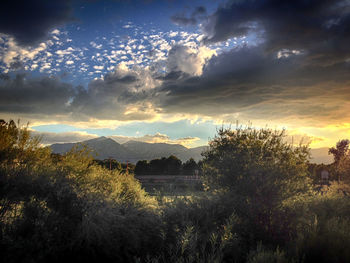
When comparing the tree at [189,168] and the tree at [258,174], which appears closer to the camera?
the tree at [258,174]

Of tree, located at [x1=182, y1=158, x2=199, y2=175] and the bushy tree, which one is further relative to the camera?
tree, located at [x1=182, y1=158, x2=199, y2=175]

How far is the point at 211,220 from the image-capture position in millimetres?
12336

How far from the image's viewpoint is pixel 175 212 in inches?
495

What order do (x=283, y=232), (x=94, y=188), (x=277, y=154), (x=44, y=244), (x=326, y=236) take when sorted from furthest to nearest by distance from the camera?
1. (x=277, y=154)
2. (x=283, y=232)
3. (x=94, y=188)
4. (x=326, y=236)
5. (x=44, y=244)

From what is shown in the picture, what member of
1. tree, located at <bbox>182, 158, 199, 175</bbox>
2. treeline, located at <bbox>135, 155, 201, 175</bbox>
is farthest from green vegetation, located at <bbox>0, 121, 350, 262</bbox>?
treeline, located at <bbox>135, 155, 201, 175</bbox>

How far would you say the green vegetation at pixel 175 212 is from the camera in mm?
8820

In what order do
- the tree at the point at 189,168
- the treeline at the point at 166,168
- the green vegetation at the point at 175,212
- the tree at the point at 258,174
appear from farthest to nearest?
the treeline at the point at 166,168, the tree at the point at 189,168, the tree at the point at 258,174, the green vegetation at the point at 175,212

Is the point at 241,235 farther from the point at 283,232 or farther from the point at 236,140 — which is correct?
the point at 236,140

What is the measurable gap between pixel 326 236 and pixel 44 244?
9181mm

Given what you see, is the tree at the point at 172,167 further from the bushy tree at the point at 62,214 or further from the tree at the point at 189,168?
the bushy tree at the point at 62,214

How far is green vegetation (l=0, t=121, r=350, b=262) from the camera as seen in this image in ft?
28.9

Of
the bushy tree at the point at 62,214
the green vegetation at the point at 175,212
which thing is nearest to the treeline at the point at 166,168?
the green vegetation at the point at 175,212

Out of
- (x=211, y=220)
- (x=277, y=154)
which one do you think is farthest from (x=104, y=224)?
(x=277, y=154)

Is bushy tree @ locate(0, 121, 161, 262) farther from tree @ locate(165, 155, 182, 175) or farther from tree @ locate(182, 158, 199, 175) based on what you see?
tree @ locate(165, 155, 182, 175)
